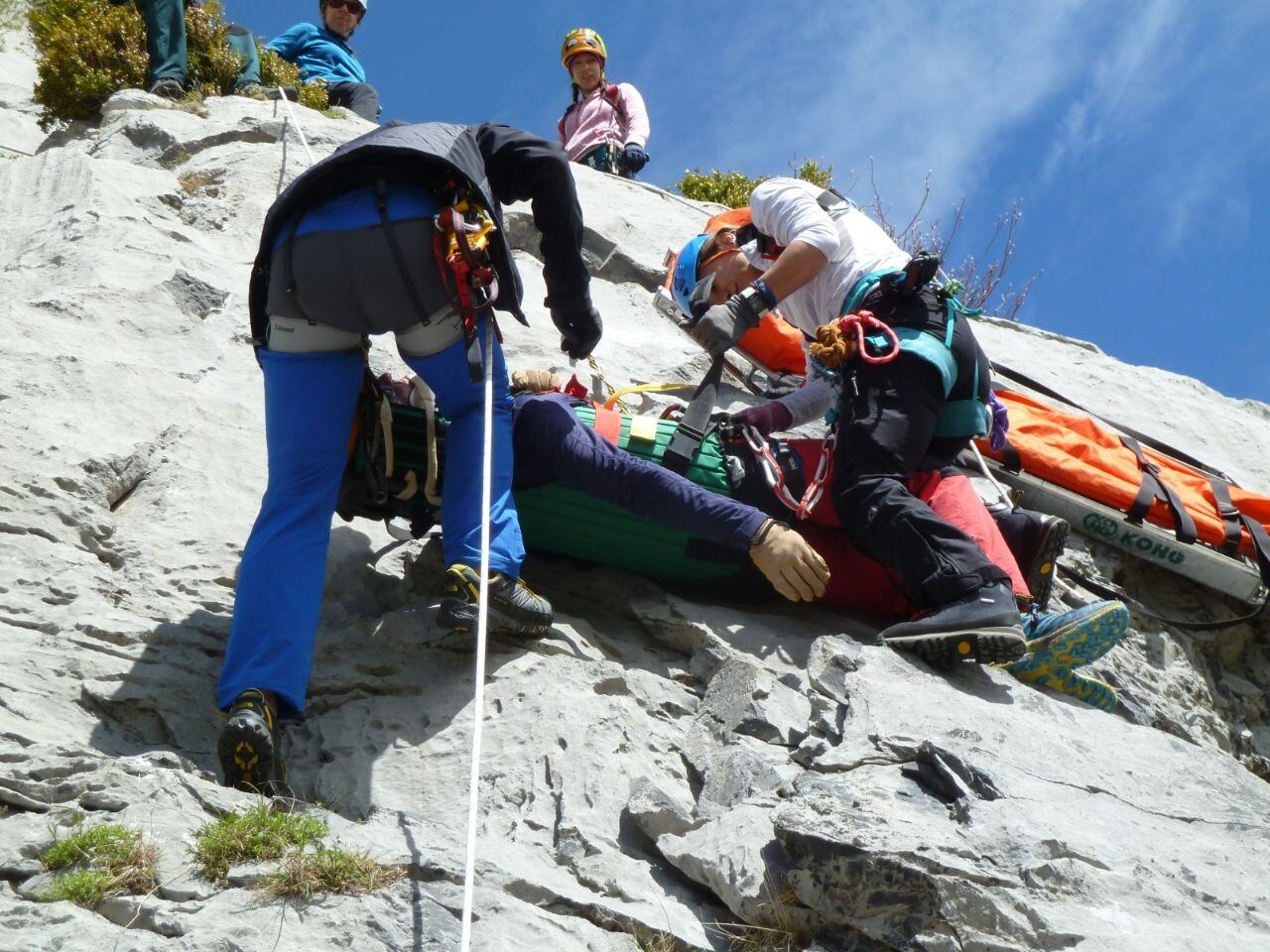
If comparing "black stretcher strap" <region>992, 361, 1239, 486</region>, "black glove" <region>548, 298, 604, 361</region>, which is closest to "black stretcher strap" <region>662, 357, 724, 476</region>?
"black glove" <region>548, 298, 604, 361</region>

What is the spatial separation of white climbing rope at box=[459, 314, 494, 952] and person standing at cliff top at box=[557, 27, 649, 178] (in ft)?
24.2

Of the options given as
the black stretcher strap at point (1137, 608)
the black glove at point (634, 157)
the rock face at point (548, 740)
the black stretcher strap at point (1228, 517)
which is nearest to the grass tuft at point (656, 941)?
the rock face at point (548, 740)

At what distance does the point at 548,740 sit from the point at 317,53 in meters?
9.30

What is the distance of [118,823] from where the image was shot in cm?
276

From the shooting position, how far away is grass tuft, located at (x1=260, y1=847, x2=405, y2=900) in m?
2.69

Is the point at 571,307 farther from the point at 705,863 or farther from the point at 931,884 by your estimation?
the point at 931,884

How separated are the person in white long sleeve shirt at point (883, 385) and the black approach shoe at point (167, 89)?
6110mm

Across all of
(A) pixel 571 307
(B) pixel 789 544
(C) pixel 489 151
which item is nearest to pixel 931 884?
(B) pixel 789 544

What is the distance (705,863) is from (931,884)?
600mm

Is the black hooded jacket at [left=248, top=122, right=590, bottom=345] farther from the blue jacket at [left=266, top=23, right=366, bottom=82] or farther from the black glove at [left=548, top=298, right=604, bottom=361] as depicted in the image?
the blue jacket at [left=266, top=23, right=366, bottom=82]

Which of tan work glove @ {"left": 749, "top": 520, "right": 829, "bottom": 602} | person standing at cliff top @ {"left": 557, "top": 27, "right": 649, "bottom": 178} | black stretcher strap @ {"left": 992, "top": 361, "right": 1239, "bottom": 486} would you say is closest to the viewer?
tan work glove @ {"left": 749, "top": 520, "right": 829, "bottom": 602}

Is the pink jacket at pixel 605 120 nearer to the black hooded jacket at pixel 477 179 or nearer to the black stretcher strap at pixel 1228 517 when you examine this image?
the black stretcher strap at pixel 1228 517

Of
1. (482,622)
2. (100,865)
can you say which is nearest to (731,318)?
(482,622)

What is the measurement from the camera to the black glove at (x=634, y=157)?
36.3 ft
